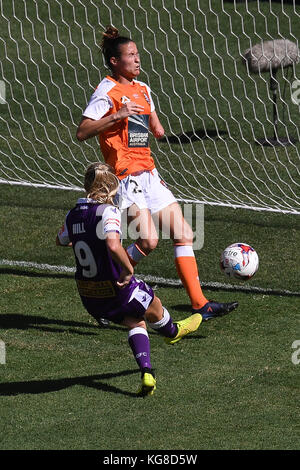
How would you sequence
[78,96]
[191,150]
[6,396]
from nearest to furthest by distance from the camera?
[6,396] < [191,150] < [78,96]

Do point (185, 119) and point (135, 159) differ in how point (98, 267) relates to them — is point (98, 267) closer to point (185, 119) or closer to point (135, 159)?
point (135, 159)

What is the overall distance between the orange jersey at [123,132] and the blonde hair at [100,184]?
1.12 meters

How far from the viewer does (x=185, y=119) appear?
45.6 ft

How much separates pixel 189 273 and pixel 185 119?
6.60 metres

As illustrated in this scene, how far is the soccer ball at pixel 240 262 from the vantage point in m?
7.72

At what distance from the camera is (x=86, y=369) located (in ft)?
22.3

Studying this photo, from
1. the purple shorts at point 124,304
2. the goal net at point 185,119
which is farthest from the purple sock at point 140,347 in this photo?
the goal net at point 185,119

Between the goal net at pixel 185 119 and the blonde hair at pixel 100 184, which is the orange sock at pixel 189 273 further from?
the goal net at pixel 185 119

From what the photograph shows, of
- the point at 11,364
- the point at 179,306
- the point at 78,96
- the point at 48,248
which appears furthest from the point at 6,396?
the point at 78,96

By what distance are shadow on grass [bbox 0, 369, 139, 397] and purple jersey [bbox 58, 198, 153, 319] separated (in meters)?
0.47

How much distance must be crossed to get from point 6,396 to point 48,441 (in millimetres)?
828

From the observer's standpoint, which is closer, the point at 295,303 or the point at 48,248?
the point at 295,303

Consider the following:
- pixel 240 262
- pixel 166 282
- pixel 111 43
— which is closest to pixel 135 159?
pixel 111 43

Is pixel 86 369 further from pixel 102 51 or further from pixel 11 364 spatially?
pixel 102 51
